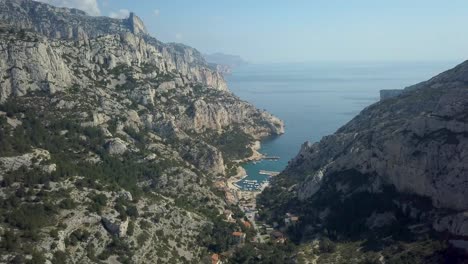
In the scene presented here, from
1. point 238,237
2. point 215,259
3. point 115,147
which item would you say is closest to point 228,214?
point 238,237

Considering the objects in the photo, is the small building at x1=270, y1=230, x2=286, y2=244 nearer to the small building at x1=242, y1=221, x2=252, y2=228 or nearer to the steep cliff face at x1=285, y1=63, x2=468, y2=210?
the small building at x1=242, y1=221, x2=252, y2=228

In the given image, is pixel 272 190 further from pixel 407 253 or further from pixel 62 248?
pixel 62 248

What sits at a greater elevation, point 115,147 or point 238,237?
point 115,147

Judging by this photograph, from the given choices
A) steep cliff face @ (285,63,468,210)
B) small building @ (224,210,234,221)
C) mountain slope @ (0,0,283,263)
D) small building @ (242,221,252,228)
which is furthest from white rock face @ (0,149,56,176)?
steep cliff face @ (285,63,468,210)

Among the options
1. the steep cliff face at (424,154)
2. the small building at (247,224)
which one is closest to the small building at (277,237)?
the small building at (247,224)

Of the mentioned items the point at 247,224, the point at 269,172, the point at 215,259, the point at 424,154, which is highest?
the point at 424,154

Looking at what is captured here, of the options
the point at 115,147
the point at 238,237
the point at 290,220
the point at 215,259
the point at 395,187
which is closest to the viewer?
the point at 215,259

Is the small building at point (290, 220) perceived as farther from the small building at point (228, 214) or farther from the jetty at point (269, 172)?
the jetty at point (269, 172)

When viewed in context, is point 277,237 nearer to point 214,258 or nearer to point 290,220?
point 290,220
